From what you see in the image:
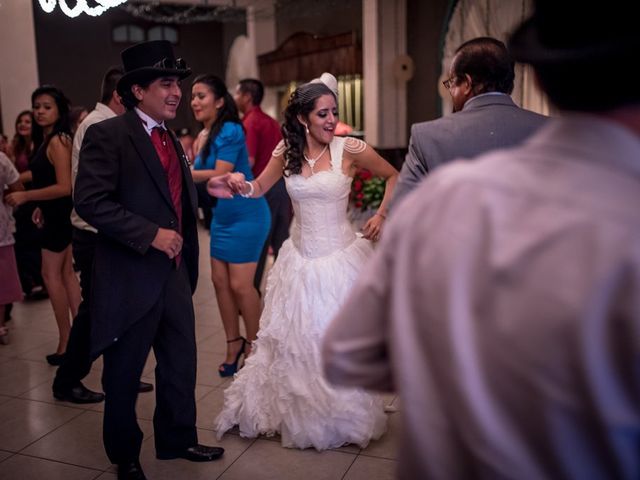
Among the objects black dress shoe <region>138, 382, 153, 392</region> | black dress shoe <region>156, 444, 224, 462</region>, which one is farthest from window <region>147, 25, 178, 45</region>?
black dress shoe <region>156, 444, 224, 462</region>

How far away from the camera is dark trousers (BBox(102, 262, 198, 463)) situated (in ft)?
8.16

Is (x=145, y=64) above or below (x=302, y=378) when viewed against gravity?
above

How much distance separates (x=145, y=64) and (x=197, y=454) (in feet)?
5.28

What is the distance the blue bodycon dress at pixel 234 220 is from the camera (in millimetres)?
3613

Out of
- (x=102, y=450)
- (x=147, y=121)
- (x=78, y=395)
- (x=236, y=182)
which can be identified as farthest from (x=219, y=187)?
(x=78, y=395)

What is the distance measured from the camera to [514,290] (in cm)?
75

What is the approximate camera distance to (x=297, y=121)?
312cm

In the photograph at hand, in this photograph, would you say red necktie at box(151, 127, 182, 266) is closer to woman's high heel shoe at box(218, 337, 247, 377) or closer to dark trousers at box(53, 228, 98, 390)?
dark trousers at box(53, 228, 98, 390)

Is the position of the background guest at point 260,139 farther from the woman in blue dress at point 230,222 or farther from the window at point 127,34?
the window at point 127,34

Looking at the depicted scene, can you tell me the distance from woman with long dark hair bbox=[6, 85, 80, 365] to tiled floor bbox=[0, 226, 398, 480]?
445 mm

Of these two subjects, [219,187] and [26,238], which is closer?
[219,187]

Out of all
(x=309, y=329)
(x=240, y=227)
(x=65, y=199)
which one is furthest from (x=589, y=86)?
(x=65, y=199)

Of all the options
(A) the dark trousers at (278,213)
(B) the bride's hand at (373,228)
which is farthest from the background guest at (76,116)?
(B) the bride's hand at (373,228)

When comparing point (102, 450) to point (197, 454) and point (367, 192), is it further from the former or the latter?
point (367, 192)
